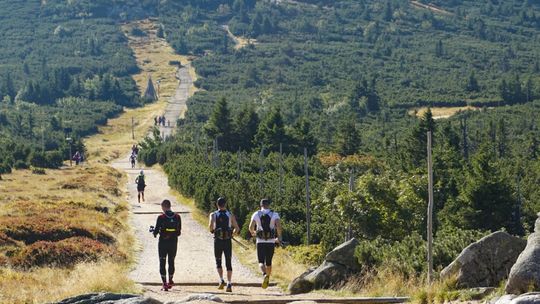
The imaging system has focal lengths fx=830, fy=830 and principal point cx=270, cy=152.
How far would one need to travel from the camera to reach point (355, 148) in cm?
8444

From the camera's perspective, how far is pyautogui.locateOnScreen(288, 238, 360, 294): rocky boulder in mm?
16750

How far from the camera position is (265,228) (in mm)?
16656

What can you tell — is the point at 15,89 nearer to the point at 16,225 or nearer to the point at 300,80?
the point at 300,80

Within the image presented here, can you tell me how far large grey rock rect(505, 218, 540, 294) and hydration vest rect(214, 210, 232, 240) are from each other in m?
6.18

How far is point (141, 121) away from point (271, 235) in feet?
398

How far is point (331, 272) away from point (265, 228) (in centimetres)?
162

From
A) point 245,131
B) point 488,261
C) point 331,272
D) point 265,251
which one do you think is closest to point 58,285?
point 265,251

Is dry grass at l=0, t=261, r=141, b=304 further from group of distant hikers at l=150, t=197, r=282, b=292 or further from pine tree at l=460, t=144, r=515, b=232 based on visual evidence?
pine tree at l=460, t=144, r=515, b=232

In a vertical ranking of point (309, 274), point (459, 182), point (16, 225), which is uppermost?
point (309, 274)

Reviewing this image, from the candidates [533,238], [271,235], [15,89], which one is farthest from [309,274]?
[15,89]

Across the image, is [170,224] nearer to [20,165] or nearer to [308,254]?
[308,254]

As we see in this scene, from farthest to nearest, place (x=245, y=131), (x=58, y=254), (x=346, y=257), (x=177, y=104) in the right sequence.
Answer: (x=177, y=104)
(x=245, y=131)
(x=58, y=254)
(x=346, y=257)

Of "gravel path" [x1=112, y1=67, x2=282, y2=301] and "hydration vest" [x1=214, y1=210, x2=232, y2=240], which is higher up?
"hydration vest" [x1=214, y1=210, x2=232, y2=240]

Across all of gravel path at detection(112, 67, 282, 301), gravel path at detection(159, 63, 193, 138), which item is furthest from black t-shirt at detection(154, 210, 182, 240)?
gravel path at detection(159, 63, 193, 138)
